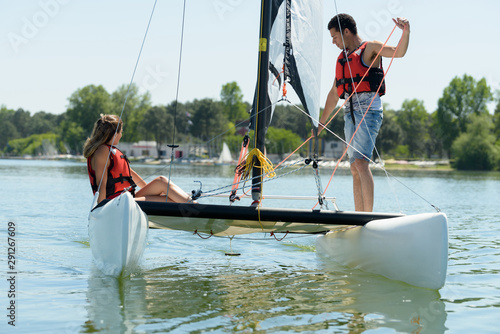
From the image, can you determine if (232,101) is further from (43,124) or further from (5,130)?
(5,130)

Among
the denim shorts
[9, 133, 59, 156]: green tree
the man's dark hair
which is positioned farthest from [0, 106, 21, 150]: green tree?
the denim shorts

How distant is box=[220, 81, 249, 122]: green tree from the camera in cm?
9075

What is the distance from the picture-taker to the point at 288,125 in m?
84.6

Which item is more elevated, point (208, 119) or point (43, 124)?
point (43, 124)

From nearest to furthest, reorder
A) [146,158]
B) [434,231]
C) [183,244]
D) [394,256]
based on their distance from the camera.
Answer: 1. [434,231]
2. [394,256]
3. [183,244]
4. [146,158]

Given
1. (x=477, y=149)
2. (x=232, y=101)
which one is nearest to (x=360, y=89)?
(x=477, y=149)

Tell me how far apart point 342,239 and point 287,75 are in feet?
5.71

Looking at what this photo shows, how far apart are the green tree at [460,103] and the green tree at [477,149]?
6350 mm

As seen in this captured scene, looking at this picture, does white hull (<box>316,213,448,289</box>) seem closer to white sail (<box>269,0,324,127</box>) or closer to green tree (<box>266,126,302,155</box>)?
white sail (<box>269,0,324,127</box>)

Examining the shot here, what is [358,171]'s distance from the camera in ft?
16.2

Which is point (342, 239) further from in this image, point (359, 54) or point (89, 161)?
point (89, 161)

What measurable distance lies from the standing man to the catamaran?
0.36m

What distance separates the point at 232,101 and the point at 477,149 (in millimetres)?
44151

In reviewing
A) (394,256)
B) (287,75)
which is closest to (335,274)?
(394,256)
